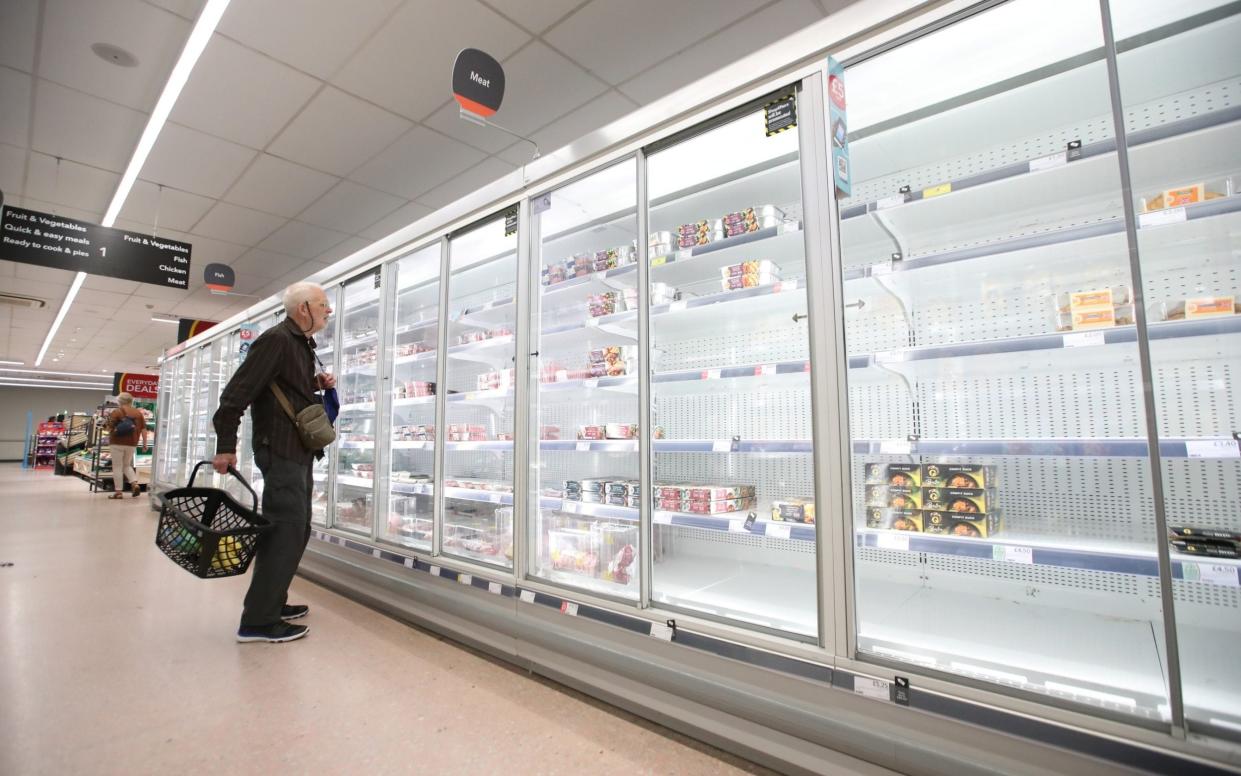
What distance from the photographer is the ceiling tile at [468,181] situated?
5.63 metres

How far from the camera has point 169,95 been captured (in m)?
4.44

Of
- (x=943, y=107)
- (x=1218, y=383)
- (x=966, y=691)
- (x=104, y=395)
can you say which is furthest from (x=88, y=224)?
(x=104, y=395)

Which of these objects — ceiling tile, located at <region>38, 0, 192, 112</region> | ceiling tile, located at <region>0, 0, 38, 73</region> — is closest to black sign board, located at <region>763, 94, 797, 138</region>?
ceiling tile, located at <region>38, 0, 192, 112</region>

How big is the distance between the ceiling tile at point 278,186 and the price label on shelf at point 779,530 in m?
5.69

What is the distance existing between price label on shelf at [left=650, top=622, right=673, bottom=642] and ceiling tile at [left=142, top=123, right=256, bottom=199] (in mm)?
5632

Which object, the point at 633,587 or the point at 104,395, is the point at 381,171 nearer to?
the point at 633,587

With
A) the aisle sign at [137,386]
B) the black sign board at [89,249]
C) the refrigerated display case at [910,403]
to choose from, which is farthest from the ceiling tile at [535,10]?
the aisle sign at [137,386]

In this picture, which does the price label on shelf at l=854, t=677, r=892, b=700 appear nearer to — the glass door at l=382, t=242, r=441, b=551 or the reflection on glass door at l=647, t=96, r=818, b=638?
the reflection on glass door at l=647, t=96, r=818, b=638

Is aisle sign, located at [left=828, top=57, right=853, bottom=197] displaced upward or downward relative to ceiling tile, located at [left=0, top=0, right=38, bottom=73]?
downward

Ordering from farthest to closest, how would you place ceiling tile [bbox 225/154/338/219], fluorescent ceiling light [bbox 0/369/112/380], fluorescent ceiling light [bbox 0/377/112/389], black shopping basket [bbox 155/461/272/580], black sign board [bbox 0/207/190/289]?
fluorescent ceiling light [bbox 0/377/112/389] → fluorescent ceiling light [bbox 0/369/112/380] → black sign board [bbox 0/207/190/289] → ceiling tile [bbox 225/154/338/219] → black shopping basket [bbox 155/461/272/580]

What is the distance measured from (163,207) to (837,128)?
25.0ft

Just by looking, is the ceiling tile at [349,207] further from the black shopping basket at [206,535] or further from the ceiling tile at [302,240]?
the black shopping basket at [206,535]

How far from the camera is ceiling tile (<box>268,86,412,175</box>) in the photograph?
457cm

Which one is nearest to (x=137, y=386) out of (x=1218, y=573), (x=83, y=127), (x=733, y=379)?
(x=83, y=127)
